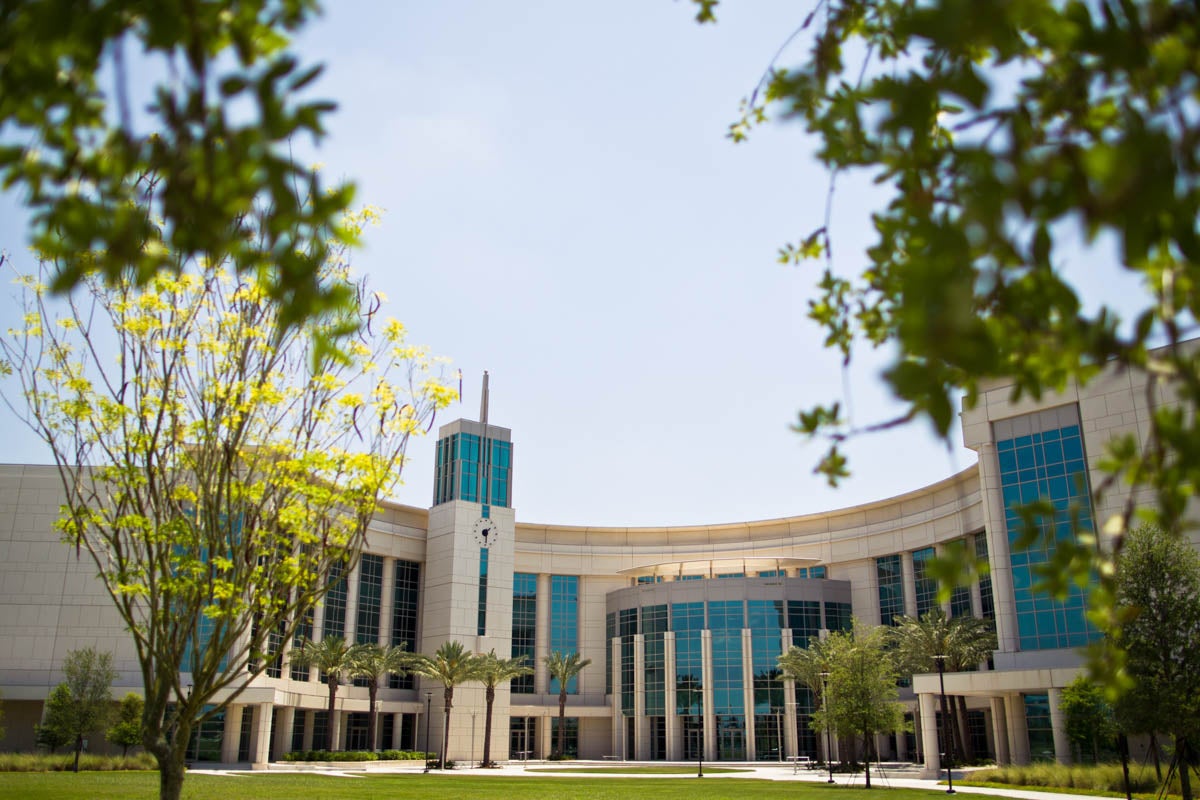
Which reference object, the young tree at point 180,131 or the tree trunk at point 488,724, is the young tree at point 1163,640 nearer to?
the young tree at point 180,131

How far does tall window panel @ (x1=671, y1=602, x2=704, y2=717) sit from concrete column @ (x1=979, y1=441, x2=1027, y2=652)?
99.2 ft

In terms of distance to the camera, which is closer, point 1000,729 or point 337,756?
point 1000,729

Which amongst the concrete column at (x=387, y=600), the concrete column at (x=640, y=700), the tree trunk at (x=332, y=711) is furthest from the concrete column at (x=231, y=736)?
the concrete column at (x=640, y=700)

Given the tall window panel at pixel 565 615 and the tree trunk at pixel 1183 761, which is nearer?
the tree trunk at pixel 1183 761

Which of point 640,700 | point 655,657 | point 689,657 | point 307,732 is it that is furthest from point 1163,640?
point 307,732

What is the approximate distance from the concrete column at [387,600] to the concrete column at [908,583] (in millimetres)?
41247

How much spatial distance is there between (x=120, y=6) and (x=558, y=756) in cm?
7719

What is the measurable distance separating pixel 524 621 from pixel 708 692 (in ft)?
63.3

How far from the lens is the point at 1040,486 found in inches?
1860

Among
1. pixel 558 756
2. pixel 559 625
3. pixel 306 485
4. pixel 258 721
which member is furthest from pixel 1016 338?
pixel 559 625

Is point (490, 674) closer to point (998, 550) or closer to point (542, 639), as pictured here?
point (542, 639)

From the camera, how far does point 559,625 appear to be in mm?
84812

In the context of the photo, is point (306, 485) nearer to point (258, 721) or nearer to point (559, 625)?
point (258, 721)

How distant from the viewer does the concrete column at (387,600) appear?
243 ft
